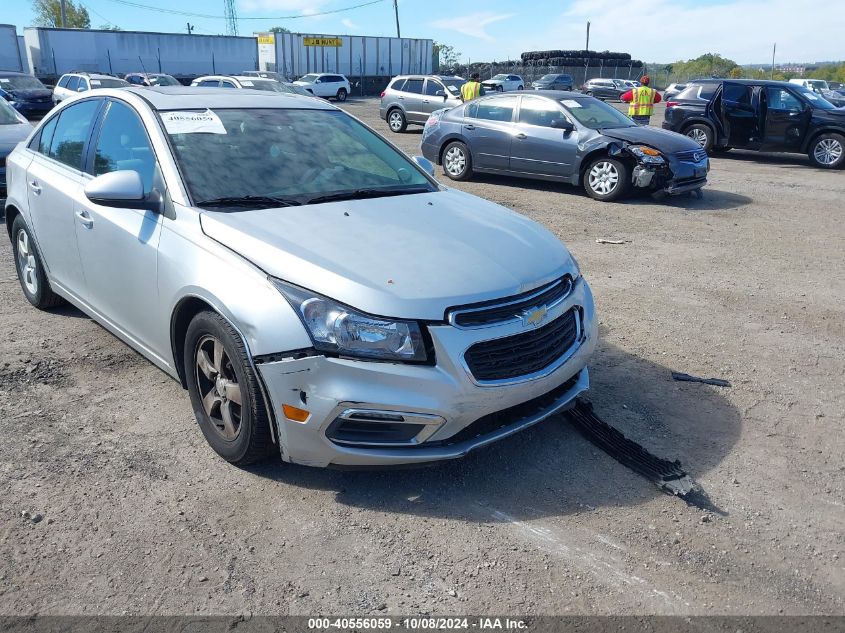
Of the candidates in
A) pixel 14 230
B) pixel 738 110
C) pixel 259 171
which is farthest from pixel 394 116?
pixel 259 171

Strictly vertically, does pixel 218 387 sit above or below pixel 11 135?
below

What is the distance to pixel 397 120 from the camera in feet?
69.7

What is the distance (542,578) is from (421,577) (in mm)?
467

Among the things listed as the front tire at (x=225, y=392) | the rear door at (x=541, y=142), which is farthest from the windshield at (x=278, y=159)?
the rear door at (x=541, y=142)

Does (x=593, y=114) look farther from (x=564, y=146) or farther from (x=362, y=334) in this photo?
(x=362, y=334)

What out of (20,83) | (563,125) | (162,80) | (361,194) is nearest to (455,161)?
(563,125)

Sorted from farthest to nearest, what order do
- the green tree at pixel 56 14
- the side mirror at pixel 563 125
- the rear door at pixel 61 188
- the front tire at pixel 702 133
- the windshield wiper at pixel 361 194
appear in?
the green tree at pixel 56 14
the front tire at pixel 702 133
the side mirror at pixel 563 125
the rear door at pixel 61 188
the windshield wiper at pixel 361 194

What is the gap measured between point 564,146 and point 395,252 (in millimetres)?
8551

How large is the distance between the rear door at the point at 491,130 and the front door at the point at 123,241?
842cm

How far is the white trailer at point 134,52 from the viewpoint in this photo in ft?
125

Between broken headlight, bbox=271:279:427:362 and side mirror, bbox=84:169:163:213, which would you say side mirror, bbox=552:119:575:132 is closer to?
side mirror, bbox=84:169:163:213

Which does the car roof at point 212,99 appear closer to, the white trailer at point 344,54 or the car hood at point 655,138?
the car hood at point 655,138

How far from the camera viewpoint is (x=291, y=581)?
2760 millimetres

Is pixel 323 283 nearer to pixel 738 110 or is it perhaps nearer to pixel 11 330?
pixel 11 330
